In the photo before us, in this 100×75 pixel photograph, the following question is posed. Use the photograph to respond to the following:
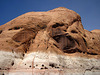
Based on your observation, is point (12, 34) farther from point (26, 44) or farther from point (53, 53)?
point (53, 53)

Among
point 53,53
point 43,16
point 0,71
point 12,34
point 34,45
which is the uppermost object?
point 43,16

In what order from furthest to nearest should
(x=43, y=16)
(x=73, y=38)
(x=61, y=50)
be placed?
(x=43, y=16)
(x=73, y=38)
(x=61, y=50)

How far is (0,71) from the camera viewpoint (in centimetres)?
1515

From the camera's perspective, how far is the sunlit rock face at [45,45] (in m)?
18.0

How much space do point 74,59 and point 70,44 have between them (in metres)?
3.35

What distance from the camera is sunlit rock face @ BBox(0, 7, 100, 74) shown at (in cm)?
1795

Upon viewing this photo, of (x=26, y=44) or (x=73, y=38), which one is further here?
(x=73, y=38)

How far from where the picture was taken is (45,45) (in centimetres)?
2105

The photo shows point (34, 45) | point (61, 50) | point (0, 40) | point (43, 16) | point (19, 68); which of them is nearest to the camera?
point (19, 68)

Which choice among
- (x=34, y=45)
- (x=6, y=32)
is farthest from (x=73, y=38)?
(x=6, y=32)

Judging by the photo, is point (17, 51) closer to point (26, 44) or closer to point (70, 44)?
point (26, 44)

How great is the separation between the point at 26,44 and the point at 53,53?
5338mm

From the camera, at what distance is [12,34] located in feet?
68.3

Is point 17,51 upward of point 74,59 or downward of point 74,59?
upward
